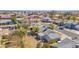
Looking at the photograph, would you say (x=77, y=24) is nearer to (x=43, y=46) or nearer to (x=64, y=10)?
(x=64, y=10)
